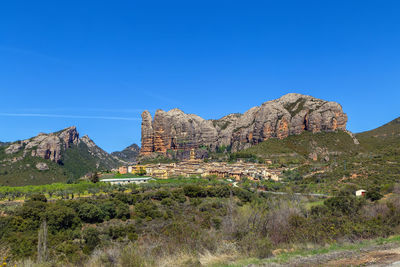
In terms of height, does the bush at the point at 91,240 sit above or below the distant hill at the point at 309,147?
below

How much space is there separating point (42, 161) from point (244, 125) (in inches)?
3483

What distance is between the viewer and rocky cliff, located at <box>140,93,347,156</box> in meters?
113

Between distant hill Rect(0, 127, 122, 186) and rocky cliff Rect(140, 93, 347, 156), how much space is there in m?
32.8

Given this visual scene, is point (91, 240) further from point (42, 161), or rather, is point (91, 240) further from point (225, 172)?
point (42, 161)

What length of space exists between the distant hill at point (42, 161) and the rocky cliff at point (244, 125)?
108 feet

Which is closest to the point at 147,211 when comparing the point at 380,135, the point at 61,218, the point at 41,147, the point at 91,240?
the point at 61,218

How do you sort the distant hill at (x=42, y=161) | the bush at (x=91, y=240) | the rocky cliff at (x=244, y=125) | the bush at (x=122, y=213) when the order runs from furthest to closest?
1. the rocky cliff at (x=244, y=125)
2. the distant hill at (x=42, y=161)
3. the bush at (x=122, y=213)
4. the bush at (x=91, y=240)

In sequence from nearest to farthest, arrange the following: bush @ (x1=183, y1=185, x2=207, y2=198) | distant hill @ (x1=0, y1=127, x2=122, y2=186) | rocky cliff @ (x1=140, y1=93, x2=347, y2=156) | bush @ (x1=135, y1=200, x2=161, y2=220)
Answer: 1. bush @ (x1=135, y1=200, x2=161, y2=220)
2. bush @ (x1=183, y1=185, x2=207, y2=198)
3. distant hill @ (x1=0, y1=127, x2=122, y2=186)
4. rocky cliff @ (x1=140, y1=93, x2=347, y2=156)

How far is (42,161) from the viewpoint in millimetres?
119688

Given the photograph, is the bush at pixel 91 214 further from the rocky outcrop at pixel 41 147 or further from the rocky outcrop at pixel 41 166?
the rocky outcrop at pixel 41 147

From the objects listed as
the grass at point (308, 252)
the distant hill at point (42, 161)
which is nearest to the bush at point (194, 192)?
the grass at point (308, 252)

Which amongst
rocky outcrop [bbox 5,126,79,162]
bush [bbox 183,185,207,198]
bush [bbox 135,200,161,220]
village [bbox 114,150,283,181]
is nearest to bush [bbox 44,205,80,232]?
bush [bbox 135,200,161,220]

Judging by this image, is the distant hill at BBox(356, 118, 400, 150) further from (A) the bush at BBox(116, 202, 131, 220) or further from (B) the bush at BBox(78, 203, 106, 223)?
(B) the bush at BBox(78, 203, 106, 223)

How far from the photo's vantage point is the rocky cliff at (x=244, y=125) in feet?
370
